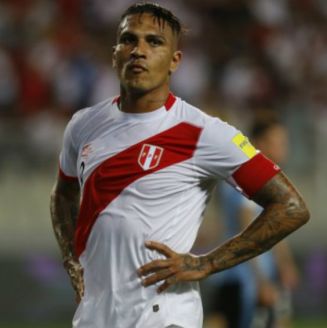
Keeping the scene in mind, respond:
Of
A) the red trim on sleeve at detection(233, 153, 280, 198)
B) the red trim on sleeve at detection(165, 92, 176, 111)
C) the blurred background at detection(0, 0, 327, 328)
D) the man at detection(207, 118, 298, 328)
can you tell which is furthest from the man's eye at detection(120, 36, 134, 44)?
the blurred background at detection(0, 0, 327, 328)

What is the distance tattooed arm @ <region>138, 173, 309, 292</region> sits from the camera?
430cm

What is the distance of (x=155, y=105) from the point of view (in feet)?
14.8

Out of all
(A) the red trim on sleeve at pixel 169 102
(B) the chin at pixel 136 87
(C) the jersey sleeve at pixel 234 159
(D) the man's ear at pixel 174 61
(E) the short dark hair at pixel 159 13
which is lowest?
(C) the jersey sleeve at pixel 234 159

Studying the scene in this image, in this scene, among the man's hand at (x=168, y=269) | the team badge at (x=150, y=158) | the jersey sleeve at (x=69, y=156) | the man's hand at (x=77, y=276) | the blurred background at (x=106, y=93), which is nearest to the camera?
the man's hand at (x=168, y=269)

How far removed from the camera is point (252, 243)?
439cm

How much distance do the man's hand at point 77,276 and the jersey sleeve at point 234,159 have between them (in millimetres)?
725

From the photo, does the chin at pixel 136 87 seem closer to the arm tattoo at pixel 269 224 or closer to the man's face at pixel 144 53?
the man's face at pixel 144 53

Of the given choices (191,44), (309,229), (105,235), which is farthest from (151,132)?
(191,44)

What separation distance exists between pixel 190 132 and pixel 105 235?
53 cm

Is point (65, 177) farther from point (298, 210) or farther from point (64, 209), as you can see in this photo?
point (298, 210)

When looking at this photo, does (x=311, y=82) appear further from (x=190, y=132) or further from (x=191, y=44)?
(x=190, y=132)

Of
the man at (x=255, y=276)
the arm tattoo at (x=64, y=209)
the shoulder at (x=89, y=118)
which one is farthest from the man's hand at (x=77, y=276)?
the man at (x=255, y=276)

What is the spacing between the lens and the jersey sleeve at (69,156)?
4734 millimetres

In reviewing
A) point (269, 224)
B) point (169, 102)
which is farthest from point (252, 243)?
point (169, 102)
